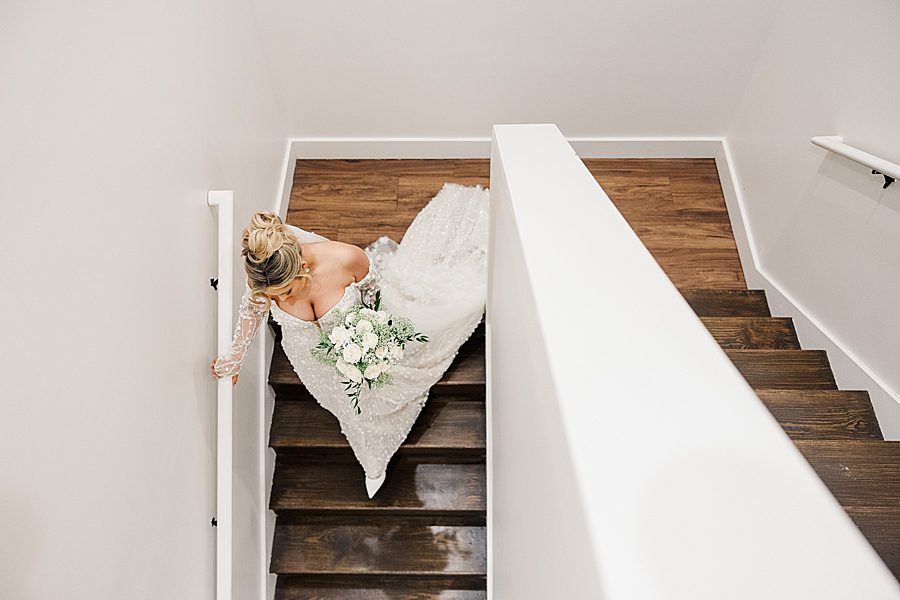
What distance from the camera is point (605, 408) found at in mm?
980

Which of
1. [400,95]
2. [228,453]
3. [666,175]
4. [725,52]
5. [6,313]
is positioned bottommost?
[228,453]

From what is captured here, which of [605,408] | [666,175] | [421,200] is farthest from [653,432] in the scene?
[666,175]

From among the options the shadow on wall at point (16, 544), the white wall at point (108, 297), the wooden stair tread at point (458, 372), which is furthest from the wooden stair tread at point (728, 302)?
the shadow on wall at point (16, 544)

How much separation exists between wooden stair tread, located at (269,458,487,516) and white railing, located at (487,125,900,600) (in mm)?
1705

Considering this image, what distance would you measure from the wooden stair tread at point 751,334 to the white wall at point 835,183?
0.11 metres

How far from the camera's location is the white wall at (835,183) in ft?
8.58

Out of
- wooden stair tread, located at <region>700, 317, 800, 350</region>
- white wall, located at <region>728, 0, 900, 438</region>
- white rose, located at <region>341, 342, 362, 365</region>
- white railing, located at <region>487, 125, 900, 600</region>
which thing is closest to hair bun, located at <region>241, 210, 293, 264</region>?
white rose, located at <region>341, 342, 362, 365</region>

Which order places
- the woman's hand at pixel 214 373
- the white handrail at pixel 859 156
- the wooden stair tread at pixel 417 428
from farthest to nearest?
the wooden stair tread at pixel 417 428
the woman's hand at pixel 214 373
the white handrail at pixel 859 156

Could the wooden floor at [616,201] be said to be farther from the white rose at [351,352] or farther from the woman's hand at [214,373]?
the white rose at [351,352]

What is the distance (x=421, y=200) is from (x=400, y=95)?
0.65 metres

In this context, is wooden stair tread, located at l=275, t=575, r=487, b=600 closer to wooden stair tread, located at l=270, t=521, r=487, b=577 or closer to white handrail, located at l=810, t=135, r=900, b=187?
wooden stair tread, located at l=270, t=521, r=487, b=577

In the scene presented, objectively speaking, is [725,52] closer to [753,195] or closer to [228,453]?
[753,195]

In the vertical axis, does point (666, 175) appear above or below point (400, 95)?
below

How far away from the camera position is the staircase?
332cm
